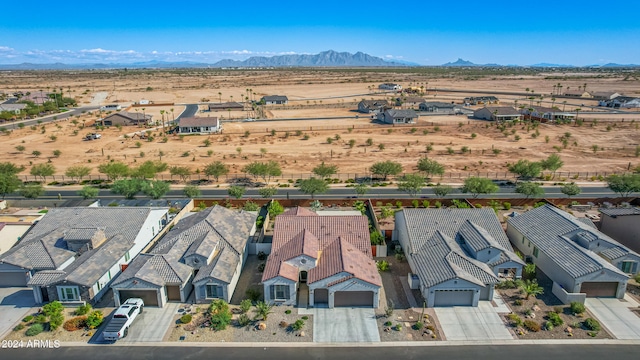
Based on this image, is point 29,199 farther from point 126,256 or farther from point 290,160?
point 290,160

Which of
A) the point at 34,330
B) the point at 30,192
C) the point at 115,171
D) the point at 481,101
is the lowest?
the point at 34,330

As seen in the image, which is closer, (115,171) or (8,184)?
(8,184)

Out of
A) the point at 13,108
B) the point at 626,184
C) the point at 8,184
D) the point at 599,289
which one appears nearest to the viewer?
the point at 599,289

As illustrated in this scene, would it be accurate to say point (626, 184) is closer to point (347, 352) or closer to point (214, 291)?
point (347, 352)

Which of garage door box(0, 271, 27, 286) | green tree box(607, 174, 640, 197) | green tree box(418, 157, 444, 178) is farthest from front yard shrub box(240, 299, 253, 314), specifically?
green tree box(607, 174, 640, 197)

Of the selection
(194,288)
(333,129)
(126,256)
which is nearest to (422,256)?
(194,288)

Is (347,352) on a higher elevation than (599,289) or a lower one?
lower

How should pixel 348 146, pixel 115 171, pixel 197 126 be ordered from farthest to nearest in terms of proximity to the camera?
pixel 197 126, pixel 348 146, pixel 115 171

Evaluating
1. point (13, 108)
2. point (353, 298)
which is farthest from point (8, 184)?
point (13, 108)
